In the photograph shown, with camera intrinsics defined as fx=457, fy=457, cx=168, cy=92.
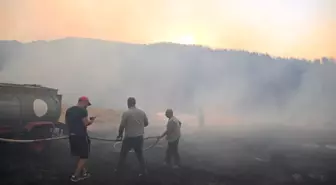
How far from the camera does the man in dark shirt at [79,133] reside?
15.4ft

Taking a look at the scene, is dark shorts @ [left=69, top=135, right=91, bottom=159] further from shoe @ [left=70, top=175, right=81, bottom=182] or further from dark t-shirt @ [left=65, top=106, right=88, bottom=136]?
shoe @ [left=70, top=175, right=81, bottom=182]

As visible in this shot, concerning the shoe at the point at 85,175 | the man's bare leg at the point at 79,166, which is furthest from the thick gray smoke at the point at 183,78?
the shoe at the point at 85,175

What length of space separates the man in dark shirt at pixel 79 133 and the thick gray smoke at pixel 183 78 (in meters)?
0.26

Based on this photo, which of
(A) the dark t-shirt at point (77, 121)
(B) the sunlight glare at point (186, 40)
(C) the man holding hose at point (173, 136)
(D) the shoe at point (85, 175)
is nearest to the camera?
(A) the dark t-shirt at point (77, 121)

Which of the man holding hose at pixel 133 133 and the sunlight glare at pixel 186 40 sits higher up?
the sunlight glare at pixel 186 40

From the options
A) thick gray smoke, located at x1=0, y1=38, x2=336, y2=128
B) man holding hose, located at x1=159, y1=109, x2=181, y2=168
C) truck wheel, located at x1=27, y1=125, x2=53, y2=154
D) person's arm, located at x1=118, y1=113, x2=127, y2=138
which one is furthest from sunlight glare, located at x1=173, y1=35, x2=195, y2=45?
truck wheel, located at x1=27, y1=125, x2=53, y2=154

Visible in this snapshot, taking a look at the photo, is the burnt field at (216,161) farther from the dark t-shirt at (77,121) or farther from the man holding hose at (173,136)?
the dark t-shirt at (77,121)

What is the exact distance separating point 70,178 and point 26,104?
2.99 ft

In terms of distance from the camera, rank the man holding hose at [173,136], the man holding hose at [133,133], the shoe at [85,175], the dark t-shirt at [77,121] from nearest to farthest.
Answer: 1. the dark t-shirt at [77,121]
2. the shoe at [85,175]
3. the man holding hose at [133,133]
4. the man holding hose at [173,136]

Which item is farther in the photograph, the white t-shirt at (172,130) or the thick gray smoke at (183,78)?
the white t-shirt at (172,130)

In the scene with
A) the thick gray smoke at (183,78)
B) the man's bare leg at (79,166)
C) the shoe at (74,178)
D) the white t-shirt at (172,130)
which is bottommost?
the shoe at (74,178)

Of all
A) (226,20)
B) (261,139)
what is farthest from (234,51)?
(261,139)

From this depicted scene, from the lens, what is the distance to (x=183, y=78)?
5309 millimetres

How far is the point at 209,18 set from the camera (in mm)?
5488
